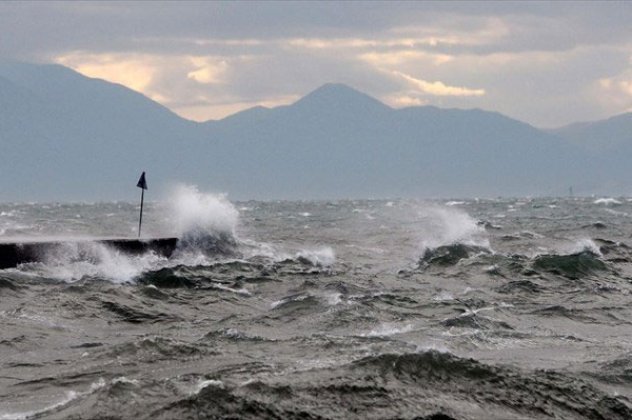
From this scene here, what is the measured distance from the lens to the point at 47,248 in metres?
25.6

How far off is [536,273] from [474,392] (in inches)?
582

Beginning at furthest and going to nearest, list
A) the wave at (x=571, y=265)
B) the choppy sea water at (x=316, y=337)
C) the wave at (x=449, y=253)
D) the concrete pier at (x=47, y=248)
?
the wave at (x=449, y=253) → the wave at (x=571, y=265) → the concrete pier at (x=47, y=248) → the choppy sea water at (x=316, y=337)

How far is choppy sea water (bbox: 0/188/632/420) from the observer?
34.9 feet

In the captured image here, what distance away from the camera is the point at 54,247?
25812mm

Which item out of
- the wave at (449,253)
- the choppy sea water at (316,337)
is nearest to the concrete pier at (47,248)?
the choppy sea water at (316,337)

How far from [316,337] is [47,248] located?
12.9 m

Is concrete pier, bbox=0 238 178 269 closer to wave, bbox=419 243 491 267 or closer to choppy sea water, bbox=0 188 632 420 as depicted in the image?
choppy sea water, bbox=0 188 632 420

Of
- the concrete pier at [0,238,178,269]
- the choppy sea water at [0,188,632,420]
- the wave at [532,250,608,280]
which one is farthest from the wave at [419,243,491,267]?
the concrete pier at [0,238,178,269]

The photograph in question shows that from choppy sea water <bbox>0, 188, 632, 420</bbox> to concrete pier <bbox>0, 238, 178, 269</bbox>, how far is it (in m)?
0.32

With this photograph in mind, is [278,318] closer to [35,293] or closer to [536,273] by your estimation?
[35,293]

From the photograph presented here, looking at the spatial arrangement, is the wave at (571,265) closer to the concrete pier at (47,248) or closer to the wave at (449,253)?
the wave at (449,253)

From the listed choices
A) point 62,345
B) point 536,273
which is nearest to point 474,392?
point 62,345

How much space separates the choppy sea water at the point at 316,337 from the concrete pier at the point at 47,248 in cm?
32

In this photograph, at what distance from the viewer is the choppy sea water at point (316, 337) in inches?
419
